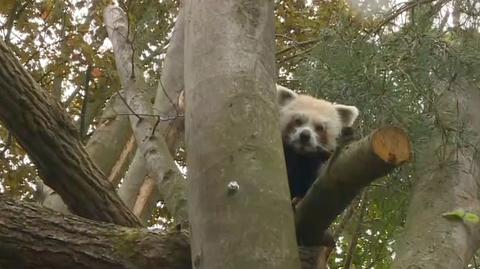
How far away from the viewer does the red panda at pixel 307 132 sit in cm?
491

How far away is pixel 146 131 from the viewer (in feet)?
16.2

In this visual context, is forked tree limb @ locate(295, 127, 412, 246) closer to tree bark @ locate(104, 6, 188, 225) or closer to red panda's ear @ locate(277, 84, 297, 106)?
tree bark @ locate(104, 6, 188, 225)

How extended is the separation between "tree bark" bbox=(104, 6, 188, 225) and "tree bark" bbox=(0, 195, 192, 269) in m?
0.63

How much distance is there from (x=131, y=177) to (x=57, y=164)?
2012mm

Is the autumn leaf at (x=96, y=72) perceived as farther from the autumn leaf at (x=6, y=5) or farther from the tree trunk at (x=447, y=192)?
the tree trunk at (x=447, y=192)

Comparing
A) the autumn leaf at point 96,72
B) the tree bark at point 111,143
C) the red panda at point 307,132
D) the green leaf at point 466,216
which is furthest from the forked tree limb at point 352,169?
the autumn leaf at point 96,72

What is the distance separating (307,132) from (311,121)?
210mm

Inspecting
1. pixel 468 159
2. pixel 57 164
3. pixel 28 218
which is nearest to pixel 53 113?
pixel 57 164

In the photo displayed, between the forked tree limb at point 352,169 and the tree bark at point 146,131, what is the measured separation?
1.21 m

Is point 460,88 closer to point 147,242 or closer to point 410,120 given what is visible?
point 410,120

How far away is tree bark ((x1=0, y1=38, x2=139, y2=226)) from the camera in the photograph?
347cm

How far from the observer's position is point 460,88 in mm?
5289

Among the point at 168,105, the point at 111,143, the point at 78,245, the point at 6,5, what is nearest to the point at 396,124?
the point at 168,105

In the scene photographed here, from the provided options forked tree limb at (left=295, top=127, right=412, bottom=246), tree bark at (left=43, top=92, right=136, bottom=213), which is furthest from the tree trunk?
tree bark at (left=43, top=92, right=136, bottom=213)
